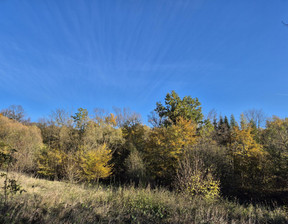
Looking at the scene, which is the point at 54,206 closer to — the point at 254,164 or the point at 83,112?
the point at 254,164

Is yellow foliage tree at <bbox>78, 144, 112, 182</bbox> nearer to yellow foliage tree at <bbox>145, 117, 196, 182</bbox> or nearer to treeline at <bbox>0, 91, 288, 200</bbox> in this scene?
treeline at <bbox>0, 91, 288, 200</bbox>

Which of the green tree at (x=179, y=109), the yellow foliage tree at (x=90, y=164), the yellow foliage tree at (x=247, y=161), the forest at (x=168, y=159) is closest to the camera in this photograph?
the forest at (x=168, y=159)

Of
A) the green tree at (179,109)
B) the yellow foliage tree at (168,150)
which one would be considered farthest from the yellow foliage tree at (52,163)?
the green tree at (179,109)

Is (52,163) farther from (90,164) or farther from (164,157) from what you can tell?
(164,157)

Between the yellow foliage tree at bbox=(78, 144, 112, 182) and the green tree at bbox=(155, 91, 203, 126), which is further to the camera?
the green tree at bbox=(155, 91, 203, 126)

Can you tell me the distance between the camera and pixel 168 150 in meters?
16.6

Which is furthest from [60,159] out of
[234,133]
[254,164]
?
[234,133]

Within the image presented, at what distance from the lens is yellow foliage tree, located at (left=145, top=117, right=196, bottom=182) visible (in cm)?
1619

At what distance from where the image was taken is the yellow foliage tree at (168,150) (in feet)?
53.1

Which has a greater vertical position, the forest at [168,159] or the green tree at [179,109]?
the green tree at [179,109]

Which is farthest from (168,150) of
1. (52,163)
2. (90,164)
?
(52,163)

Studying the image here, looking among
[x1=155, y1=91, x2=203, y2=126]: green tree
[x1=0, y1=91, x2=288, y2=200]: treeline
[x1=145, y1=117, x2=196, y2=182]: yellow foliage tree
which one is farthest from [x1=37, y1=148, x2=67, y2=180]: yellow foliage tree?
[x1=155, y1=91, x2=203, y2=126]: green tree

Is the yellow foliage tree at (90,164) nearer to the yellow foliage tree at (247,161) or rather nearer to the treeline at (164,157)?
the treeline at (164,157)

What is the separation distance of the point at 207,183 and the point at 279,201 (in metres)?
8.53
